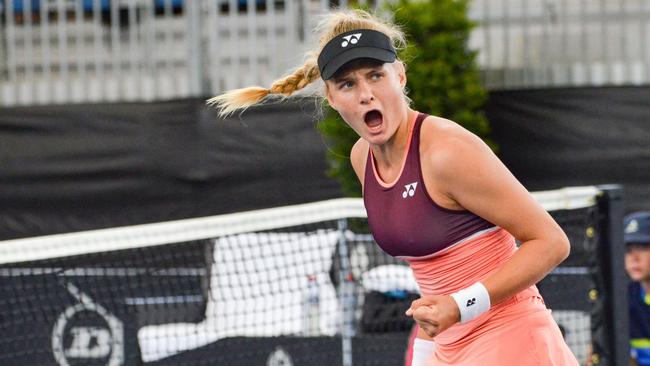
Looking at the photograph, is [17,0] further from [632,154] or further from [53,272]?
[53,272]


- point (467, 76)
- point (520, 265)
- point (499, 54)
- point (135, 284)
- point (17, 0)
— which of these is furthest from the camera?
point (17, 0)

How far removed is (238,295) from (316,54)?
3.26 m

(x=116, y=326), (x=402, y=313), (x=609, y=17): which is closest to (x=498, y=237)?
(x=116, y=326)

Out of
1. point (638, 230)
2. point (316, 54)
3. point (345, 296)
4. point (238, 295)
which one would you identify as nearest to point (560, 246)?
point (316, 54)

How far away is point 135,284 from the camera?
578 cm

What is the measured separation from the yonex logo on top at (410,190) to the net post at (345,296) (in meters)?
2.58

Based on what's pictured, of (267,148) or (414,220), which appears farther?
(267,148)

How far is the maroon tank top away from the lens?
3.19 metres

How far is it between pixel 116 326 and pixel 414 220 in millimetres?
2296

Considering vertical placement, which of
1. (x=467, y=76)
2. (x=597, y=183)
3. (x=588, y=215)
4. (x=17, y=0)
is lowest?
(x=588, y=215)

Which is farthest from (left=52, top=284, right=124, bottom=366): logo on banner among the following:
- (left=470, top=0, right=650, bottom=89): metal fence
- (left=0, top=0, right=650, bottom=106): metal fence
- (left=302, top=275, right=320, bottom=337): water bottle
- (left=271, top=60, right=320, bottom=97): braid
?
(left=470, top=0, right=650, bottom=89): metal fence

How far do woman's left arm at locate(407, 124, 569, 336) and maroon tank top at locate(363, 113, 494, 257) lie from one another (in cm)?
10

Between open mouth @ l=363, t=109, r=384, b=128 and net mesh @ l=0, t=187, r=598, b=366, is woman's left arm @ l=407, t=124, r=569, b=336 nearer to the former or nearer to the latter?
open mouth @ l=363, t=109, r=384, b=128

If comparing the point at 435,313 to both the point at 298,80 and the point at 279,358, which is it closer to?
the point at 298,80
